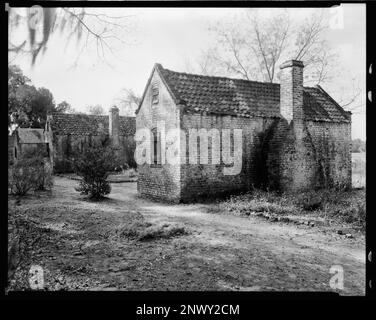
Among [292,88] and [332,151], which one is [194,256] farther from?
[332,151]

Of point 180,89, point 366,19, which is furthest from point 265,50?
point 366,19

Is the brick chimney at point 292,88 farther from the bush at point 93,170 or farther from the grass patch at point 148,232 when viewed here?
the grass patch at point 148,232

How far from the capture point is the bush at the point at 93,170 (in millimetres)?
12922

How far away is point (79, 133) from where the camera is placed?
29062mm

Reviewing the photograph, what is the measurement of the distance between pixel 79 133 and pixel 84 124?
1.31m

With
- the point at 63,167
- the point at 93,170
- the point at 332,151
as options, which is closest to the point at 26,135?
the point at 93,170

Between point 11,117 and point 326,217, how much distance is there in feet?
28.4

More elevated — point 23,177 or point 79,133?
point 79,133

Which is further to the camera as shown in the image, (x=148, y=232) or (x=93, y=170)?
(x=93, y=170)

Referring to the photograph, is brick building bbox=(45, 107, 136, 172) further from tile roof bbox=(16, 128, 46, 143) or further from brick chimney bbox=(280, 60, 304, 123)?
brick chimney bbox=(280, 60, 304, 123)

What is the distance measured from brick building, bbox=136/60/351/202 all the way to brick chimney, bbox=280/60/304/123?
4 cm

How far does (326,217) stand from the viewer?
30.9 ft

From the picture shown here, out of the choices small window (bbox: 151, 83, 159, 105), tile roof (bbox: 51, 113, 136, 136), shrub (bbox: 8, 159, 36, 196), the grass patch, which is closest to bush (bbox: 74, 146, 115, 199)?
shrub (bbox: 8, 159, 36, 196)

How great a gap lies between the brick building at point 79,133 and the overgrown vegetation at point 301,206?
17.1 metres
